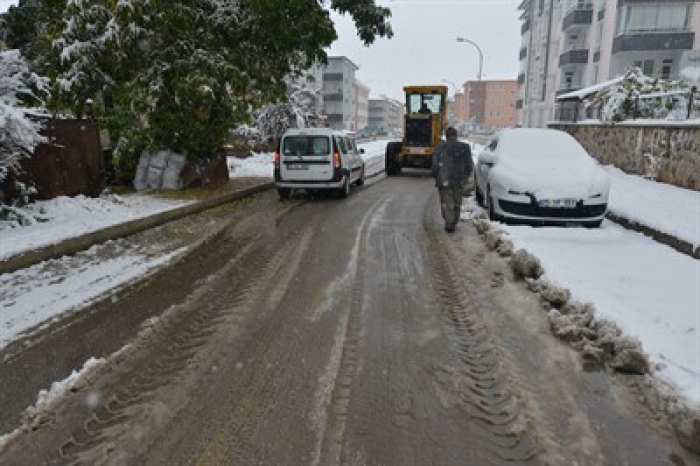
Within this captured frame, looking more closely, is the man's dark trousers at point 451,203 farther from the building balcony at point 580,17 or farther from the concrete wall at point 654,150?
the building balcony at point 580,17

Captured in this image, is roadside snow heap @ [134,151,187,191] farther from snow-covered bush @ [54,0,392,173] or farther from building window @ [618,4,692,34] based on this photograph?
building window @ [618,4,692,34]

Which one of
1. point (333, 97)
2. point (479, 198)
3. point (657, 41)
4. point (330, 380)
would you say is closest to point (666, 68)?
point (657, 41)

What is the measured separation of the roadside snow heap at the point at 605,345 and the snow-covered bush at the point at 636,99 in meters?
12.5

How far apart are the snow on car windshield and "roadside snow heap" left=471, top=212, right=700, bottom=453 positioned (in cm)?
243

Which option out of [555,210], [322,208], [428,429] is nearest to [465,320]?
[428,429]

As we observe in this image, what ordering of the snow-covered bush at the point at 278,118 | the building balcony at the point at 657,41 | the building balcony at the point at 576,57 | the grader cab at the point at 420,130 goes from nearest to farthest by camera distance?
1. the grader cab at the point at 420,130
2. the snow-covered bush at the point at 278,118
3. the building balcony at the point at 657,41
4. the building balcony at the point at 576,57

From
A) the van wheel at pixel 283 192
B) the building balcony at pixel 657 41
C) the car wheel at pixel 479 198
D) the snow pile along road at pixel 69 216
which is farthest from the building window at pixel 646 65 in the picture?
the snow pile along road at pixel 69 216

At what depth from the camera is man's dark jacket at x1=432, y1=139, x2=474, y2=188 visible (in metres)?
8.00

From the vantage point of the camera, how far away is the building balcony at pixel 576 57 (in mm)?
37219

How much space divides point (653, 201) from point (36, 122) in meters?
11.5

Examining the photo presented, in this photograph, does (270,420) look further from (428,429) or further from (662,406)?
(662,406)

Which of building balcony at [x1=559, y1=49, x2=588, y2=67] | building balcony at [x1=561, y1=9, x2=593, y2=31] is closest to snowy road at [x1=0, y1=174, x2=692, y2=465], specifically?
building balcony at [x1=559, y1=49, x2=588, y2=67]

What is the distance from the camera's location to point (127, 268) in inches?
234

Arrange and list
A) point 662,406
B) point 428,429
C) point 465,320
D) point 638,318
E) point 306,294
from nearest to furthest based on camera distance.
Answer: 1. point 428,429
2. point 662,406
3. point 638,318
4. point 465,320
5. point 306,294
